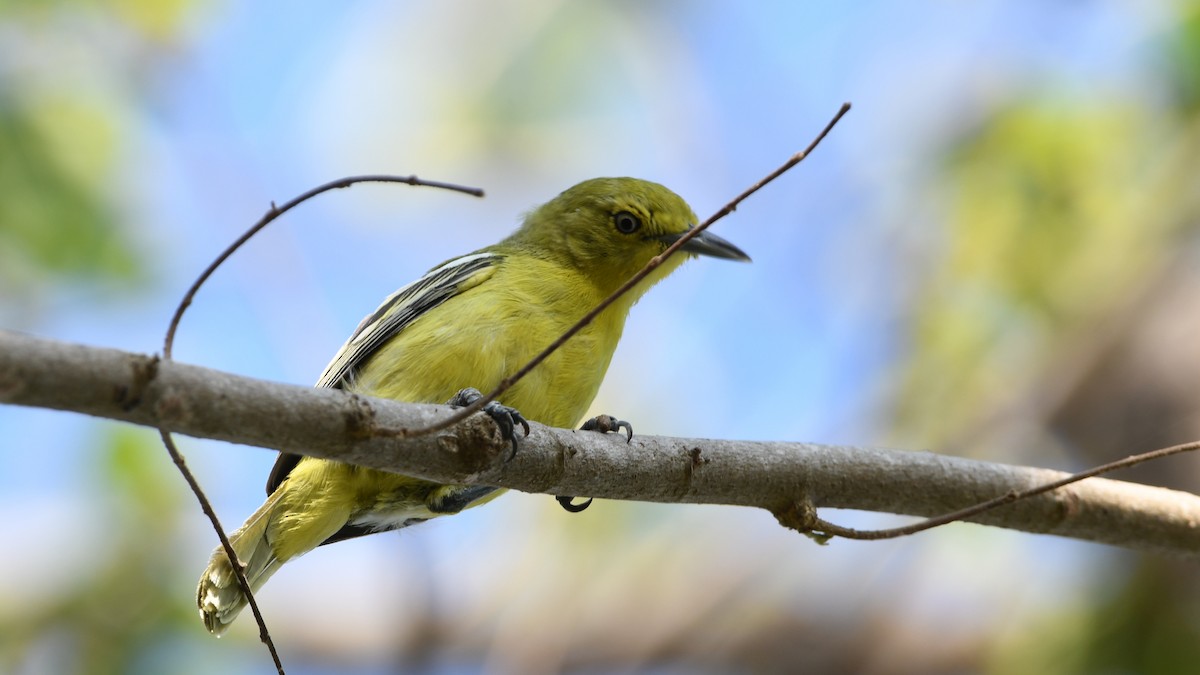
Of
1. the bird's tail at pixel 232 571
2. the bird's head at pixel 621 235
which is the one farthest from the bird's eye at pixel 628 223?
the bird's tail at pixel 232 571

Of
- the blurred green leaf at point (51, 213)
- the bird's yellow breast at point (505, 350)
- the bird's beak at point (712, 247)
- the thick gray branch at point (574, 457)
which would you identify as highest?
the blurred green leaf at point (51, 213)

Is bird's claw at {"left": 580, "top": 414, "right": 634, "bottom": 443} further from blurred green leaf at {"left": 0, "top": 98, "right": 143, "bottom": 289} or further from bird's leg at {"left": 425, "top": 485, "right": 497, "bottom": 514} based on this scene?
blurred green leaf at {"left": 0, "top": 98, "right": 143, "bottom": 289}

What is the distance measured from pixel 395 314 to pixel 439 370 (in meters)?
0.79

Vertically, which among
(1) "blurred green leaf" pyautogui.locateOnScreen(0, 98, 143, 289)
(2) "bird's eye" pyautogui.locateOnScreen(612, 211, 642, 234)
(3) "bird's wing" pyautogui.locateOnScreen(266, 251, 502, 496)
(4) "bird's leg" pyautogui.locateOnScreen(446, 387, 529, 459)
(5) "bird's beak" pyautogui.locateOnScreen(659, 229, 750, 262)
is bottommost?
(4) "bird's leg" pyautogui.locateOnScreen(446, 387, 529, 459)

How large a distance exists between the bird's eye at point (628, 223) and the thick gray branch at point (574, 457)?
1.87 meters

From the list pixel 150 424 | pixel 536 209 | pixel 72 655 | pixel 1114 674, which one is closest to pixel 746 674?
pixel 1114 674

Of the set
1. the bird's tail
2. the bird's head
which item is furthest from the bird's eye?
the bird's tail

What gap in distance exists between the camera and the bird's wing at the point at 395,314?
4656 mm

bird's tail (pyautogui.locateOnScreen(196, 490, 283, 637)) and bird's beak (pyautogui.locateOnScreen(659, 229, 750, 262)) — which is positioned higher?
bird's beak (pyautogui.locateOnScreen(659, 229, 750, 262))

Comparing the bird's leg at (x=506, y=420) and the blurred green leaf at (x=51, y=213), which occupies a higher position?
the blurred green leaf at (x=51, y=213)

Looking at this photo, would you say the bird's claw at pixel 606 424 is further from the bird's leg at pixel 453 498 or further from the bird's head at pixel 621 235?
the bird's head at pixel 621 235

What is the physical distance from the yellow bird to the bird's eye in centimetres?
22

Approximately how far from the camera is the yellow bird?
414 centimetres

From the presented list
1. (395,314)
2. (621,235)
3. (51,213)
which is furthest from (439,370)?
(51,213)
